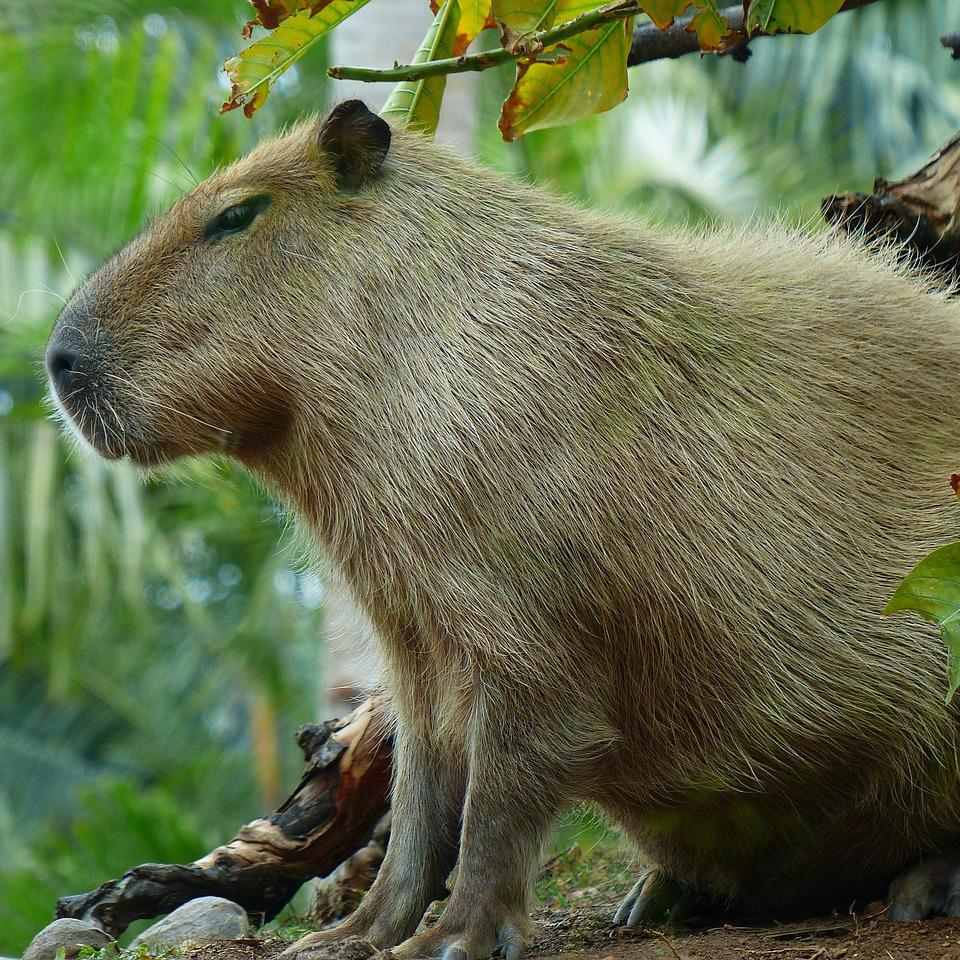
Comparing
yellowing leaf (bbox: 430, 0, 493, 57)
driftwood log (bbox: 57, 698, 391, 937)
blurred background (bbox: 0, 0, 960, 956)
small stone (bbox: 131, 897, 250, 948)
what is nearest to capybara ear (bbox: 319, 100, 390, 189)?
yellowing leaf (bbox: 430, 0, 493, 57)

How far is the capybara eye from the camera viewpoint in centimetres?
326

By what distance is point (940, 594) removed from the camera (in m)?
2.38

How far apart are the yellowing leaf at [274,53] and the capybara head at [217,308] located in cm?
31

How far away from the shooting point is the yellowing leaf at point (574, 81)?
280cm

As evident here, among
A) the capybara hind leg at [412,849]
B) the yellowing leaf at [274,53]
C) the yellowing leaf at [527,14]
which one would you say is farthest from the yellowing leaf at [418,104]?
the capybara hind leg at [412,849]

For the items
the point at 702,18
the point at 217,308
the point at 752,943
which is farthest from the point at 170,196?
the point at 752,943

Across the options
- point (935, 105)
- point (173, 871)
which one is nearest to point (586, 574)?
point (173, 871)

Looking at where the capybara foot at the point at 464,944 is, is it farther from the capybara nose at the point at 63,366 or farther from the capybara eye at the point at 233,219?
the capybara eye at the point at 233,219

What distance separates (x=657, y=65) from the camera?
13055 millimetres

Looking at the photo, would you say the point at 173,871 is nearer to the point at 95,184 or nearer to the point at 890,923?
the point at 890,923

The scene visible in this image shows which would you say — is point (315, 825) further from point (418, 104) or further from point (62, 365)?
point (418, 104)

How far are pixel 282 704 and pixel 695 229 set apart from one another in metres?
10.8

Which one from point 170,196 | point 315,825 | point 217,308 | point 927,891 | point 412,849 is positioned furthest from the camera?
point 170,196

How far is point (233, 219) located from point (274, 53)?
497 mm
